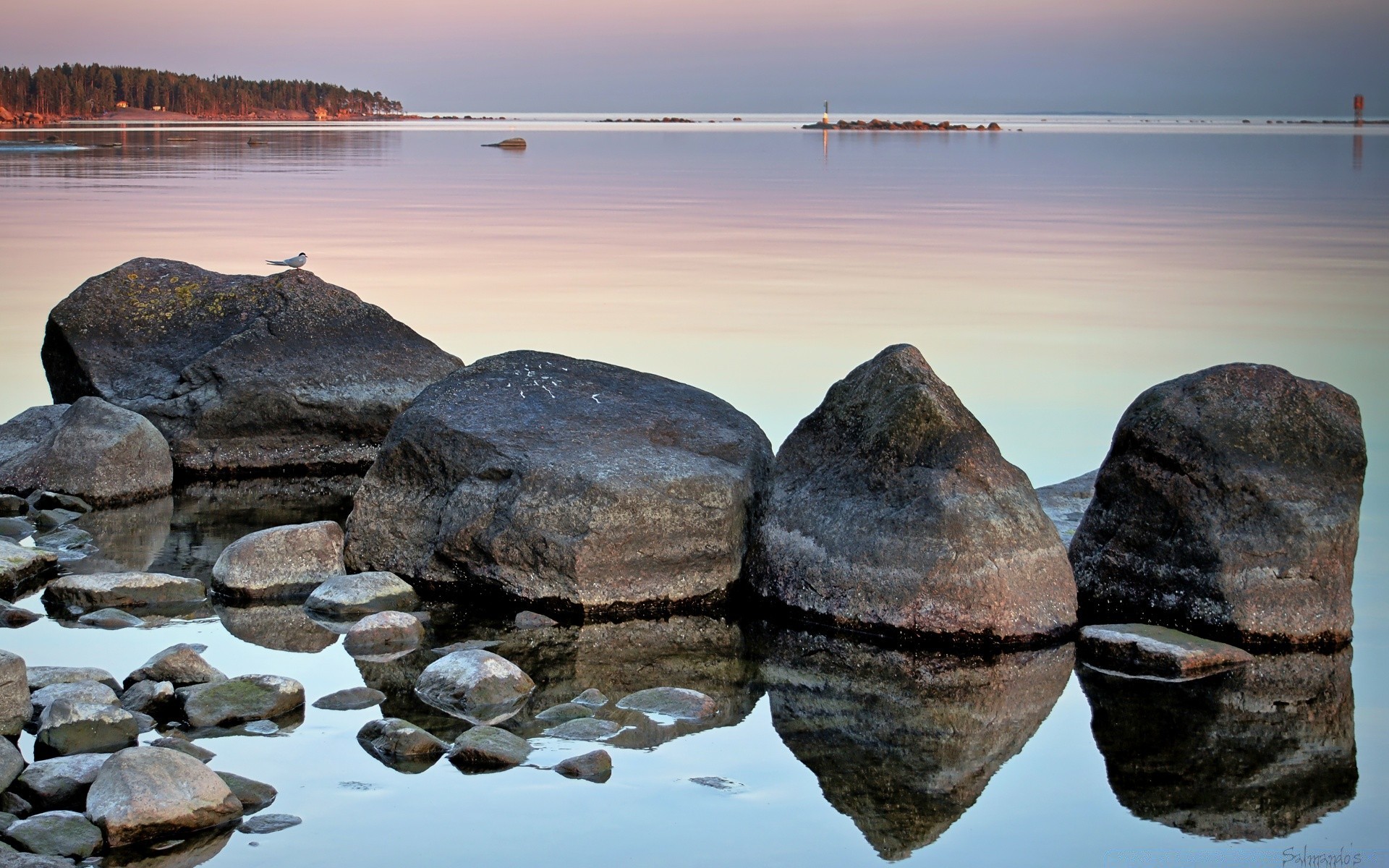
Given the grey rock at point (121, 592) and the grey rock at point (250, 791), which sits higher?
the grey rock at point (121, 592)

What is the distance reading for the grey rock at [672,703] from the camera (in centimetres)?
640

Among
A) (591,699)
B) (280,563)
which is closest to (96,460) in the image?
(280,563)

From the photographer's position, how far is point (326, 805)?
5367mm

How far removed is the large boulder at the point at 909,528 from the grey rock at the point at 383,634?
1904 millimetres

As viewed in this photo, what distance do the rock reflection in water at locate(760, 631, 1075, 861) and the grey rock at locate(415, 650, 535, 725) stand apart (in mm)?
1164

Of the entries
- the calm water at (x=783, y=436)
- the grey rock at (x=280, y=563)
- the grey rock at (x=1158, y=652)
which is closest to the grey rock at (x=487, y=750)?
the calm water at (x=783, y=436)

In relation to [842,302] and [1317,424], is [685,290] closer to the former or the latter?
[842,302]

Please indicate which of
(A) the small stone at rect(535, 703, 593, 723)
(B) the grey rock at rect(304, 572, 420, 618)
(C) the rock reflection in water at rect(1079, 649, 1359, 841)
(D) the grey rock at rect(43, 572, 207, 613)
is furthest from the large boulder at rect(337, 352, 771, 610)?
(C) the rock reflection in water at rect(1079, 649, 1359, 841)

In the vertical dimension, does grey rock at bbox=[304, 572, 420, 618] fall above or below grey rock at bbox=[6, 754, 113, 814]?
above

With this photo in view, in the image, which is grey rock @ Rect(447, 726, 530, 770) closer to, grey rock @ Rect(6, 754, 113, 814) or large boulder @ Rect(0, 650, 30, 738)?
grey rock @ Rect(6, 754, 113, 814)

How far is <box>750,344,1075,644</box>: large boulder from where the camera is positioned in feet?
24.2

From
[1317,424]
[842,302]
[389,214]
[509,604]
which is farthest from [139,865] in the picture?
[389,214]

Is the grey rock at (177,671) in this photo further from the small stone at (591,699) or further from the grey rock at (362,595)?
the small stone at (591,699)

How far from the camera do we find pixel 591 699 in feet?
21.3
